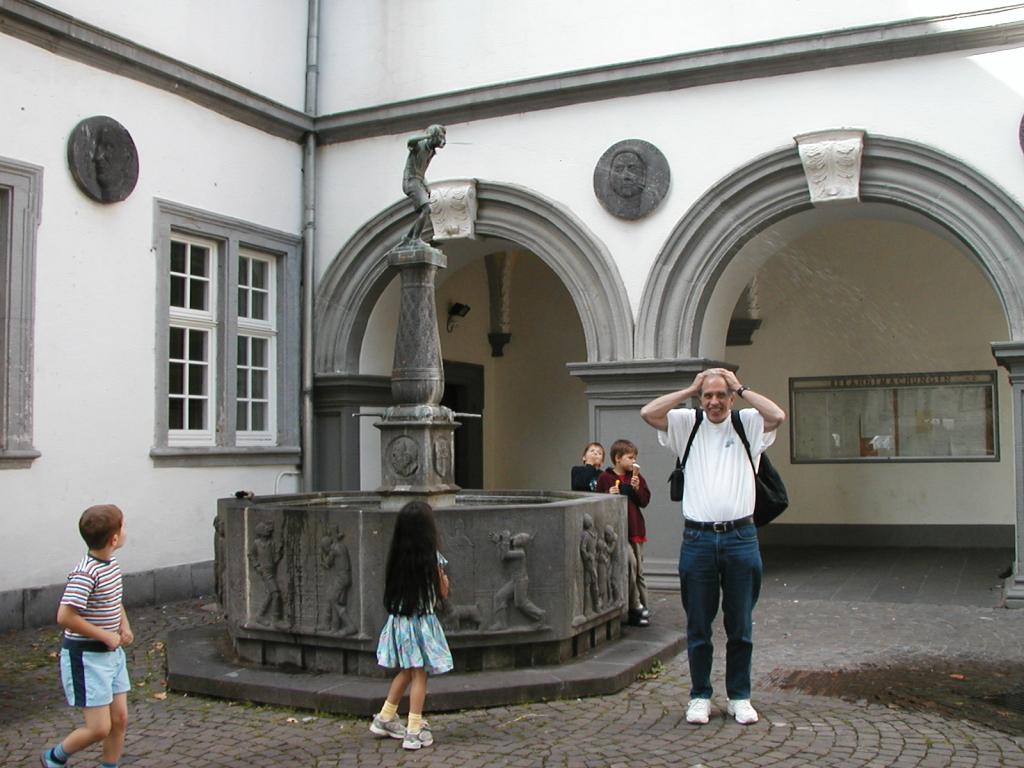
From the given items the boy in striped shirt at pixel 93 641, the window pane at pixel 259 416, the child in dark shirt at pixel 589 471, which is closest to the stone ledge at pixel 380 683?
the boy in striped shirt at pixel 93 641

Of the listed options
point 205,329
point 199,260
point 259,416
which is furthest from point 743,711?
point 259,416

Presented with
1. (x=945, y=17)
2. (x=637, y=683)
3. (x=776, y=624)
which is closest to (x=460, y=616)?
(x=637, y=683)

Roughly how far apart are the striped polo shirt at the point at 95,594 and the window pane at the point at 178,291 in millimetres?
6924

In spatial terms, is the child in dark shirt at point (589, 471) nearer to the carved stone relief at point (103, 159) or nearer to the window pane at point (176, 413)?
the window pane at point (176, 413)

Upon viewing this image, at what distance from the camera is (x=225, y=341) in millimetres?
11594

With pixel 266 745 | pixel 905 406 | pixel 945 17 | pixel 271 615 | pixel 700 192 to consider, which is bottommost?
pixel 266 745

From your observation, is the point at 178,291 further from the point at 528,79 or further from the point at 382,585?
the point at 382,585

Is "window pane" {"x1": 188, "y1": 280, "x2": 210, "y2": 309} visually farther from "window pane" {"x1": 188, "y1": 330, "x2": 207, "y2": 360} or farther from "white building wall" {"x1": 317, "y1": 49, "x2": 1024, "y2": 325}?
"white building wall" {"x1": 317, "y1": 49, "x2": 1024, "y2": 325}

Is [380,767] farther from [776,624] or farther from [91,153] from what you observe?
[91,153]

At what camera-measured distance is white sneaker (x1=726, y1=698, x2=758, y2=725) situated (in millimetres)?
5648

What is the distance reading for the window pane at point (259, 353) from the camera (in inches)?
487

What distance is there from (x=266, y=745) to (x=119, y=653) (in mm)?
1067

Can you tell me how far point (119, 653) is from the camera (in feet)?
15.5

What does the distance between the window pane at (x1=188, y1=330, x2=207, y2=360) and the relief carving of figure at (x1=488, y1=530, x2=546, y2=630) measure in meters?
5.84
